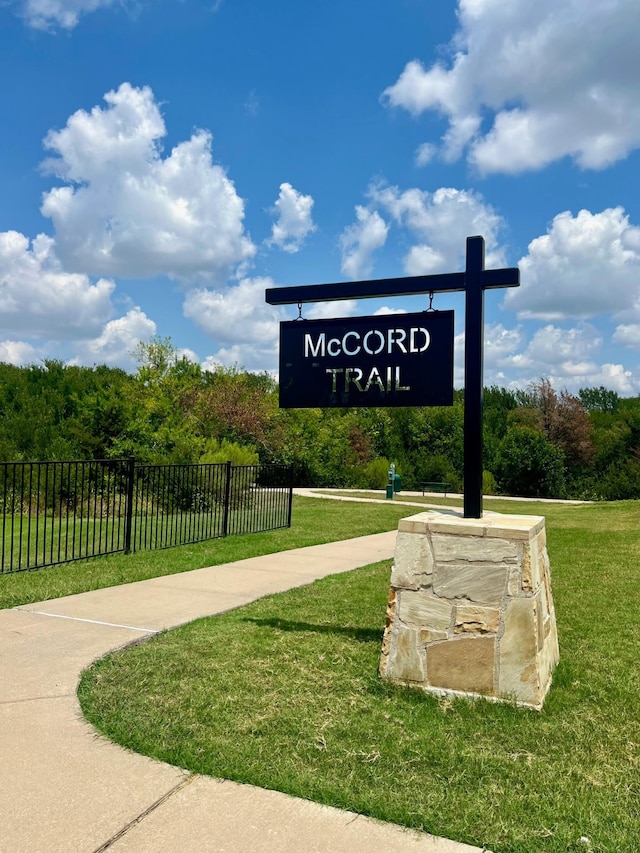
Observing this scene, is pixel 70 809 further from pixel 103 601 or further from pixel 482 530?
pixel 103 601

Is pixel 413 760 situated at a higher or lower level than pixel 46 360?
lower

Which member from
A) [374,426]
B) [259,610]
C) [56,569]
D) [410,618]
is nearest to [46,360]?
[374,426]

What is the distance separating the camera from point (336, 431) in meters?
33.1

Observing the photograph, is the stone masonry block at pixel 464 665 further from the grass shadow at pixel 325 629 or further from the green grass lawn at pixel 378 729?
the grass shadow at pixel 325 629

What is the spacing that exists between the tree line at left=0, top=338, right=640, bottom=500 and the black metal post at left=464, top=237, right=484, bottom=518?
43.8 feet

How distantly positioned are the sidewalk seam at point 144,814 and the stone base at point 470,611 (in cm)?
159

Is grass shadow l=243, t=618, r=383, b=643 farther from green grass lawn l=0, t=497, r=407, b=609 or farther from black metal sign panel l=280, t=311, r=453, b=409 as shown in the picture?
green grass lawn l=0, t=497, r=407, b=609

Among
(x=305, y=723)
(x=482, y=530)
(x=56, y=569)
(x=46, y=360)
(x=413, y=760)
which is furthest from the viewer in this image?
(x=46, y=360)

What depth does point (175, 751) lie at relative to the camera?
3.02m

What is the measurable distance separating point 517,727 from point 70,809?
2184 mm

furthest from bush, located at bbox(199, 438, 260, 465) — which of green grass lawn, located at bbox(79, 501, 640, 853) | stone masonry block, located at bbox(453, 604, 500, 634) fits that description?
stone masonry block, located at bbox(453, 604, 500, 634)

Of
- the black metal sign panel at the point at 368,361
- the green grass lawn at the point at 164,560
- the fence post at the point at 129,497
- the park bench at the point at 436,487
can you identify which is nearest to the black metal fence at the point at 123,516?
the fence post at the point at 129,497

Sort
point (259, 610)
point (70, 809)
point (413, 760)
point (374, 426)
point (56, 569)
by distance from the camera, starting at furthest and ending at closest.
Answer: point (374, 426)
point (56, 569)
point (259, 610)
point (413, 760)
point (70, 809)

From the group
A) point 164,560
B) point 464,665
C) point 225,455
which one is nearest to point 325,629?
point 464,665
